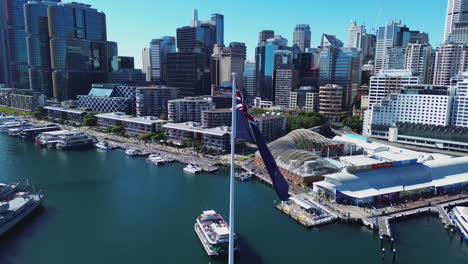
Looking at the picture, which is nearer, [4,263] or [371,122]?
[4,263]

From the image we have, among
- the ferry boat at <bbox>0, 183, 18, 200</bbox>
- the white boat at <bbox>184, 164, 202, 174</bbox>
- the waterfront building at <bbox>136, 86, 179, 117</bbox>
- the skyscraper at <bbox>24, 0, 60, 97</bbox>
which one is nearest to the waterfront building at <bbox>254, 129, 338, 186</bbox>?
the white boat at <bbox>184, 164, 202, 174</bbox>

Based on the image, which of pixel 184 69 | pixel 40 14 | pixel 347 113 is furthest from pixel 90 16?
pixel 347 113

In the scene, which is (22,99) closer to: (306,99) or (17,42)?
(17,42)

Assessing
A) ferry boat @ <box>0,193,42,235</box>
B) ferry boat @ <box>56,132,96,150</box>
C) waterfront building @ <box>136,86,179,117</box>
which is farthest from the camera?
waterfront building @ <box>136,86,179,117</box>

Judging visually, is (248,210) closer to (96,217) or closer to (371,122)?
(96,217)

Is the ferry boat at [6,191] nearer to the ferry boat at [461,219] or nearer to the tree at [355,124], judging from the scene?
the ferry boat at [461,219]

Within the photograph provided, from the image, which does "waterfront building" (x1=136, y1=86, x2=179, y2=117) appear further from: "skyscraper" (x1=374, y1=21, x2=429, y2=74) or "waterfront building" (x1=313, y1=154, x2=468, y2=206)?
"skyscraper" (x1=374, y1=21, x2=429, y2=74)
